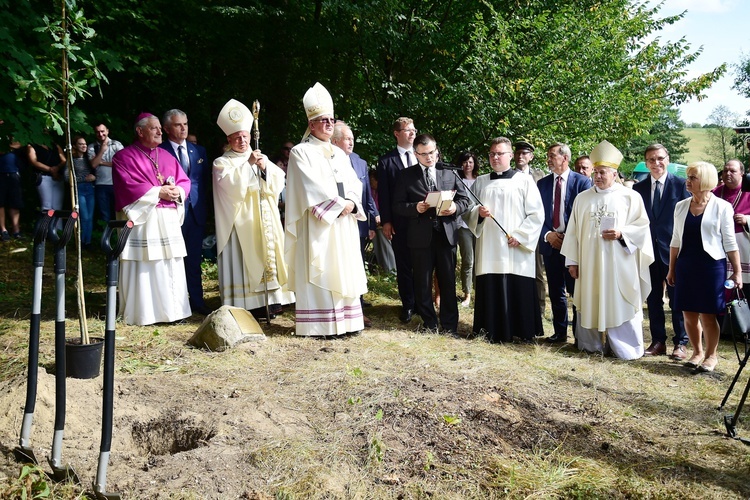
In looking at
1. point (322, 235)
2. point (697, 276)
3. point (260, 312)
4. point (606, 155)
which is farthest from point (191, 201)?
point (697, 276)

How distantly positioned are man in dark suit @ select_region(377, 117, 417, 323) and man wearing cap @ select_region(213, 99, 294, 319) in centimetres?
132

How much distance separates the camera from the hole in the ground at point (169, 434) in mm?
4514

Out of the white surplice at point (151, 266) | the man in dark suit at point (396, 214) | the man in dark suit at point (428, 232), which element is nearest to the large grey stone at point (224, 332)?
the white surplice at point (151, 266)

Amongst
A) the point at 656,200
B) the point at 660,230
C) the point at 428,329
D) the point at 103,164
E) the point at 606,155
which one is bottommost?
the point at 428,329

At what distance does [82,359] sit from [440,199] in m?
3.96

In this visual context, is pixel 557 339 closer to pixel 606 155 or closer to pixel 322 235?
pixel 606 155

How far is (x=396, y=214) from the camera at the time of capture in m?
8.20

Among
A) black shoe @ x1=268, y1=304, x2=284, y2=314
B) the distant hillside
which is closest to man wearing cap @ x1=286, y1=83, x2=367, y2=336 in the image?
black shoe @ x1=268, y1=304, x2=284, y2=314

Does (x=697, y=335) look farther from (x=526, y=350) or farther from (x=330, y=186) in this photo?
(x=330, y=186)

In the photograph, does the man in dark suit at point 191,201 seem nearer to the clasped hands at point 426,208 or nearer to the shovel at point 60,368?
the clasped hands at point 426,208

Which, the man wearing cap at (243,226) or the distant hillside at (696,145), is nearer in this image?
the man wearing cap at (243,226)

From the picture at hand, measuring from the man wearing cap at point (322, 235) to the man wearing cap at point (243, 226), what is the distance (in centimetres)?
71

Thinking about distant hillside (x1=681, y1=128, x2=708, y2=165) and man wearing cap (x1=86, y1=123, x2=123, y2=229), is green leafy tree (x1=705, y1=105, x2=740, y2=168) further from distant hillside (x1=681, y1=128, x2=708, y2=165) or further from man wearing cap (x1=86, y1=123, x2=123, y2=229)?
man wearing cap (x1=86, y1=123, x2=123, y2=229)

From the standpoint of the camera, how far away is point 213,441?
427 centimetres
